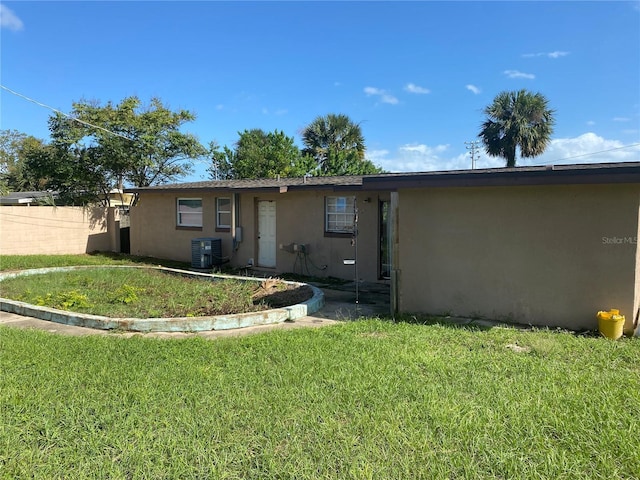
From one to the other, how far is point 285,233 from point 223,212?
9.74ft

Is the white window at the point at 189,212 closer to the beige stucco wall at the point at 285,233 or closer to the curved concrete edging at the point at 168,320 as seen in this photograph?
the beige stucco wall at the point at 285,233

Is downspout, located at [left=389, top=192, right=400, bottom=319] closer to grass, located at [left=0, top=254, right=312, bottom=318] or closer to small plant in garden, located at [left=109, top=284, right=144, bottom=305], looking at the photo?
grass, located at [left=0, top=254, right=312, bottom=318]

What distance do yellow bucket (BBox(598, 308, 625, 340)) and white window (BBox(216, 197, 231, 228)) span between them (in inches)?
427

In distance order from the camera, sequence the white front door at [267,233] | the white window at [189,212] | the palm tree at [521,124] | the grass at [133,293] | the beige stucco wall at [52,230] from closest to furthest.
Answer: the grass at [133,293], the white front door at [267,233], the white window at [189,212], the beige stucco wall at [52,230], the palm tree at [521,124]

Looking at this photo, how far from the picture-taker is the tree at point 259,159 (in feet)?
92.2

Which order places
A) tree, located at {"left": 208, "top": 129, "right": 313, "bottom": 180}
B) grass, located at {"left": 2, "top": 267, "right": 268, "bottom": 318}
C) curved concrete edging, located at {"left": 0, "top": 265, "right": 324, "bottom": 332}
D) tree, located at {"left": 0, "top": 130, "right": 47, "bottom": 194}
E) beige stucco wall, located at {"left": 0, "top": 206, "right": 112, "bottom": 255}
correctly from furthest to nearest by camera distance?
1. tree, located at {"left": 0, "top": 130, "right": 47, "bottom": 194}
2. tree, located at {"left": 208, "top": 129, "right": 313, "bottom": 180}
3. beige stucco wall, located at {"left": 0, "top": 206, "right": 112, "bottom": 255}
4. grass, located at {"left": 2, "top": 267, "right": 268, "bottom": 318}
5. curved concrete edging, located at {"left": 0, "top": 265, "right": 324, "bottom": 332}

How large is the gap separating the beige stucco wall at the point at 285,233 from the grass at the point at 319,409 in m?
5.62

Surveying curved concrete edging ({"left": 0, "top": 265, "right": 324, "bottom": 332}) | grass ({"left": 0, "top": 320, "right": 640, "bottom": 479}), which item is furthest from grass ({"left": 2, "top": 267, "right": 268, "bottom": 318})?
grass ({"left": 0, "top": 320, "right": 640, "bottom": 479})

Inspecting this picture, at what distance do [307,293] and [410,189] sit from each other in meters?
2.95

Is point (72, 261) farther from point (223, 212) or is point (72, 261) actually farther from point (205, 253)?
point (223, 212)

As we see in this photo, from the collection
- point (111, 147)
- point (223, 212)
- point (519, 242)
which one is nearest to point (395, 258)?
point (519, 242)

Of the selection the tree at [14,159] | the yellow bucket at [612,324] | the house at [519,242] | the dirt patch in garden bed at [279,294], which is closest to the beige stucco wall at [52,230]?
the dirt patch in garden bed at [279,294]

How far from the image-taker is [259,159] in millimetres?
29266

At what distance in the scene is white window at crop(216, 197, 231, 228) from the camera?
46.6 feet
